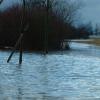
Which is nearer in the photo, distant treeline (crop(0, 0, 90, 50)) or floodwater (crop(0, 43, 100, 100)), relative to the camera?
floodwater (crop(0, 43, 100, 100))

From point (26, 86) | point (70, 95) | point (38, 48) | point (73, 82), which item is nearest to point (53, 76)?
point (73, 82)

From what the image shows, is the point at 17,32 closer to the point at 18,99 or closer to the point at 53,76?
the point at 53,76

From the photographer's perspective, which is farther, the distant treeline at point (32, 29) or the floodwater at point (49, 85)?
the distant treeline at point (32, 29)

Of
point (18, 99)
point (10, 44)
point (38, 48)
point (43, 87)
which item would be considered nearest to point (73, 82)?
point (43, 87)

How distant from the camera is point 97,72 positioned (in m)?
20.7

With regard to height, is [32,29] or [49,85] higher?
[32,29]

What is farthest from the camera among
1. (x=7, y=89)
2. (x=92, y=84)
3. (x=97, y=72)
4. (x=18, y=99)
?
(x=97, y=72)

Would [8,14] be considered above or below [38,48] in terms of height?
above

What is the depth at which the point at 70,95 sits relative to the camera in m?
13.2

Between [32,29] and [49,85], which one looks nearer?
[49,85]

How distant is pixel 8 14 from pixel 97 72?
29.3 metres

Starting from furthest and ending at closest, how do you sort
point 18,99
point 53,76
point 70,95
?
1. point 53,76
2. point 70,95
3. point 18,99

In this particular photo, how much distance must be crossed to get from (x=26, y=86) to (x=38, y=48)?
1187 inches

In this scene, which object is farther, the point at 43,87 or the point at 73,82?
the point at 73,82
